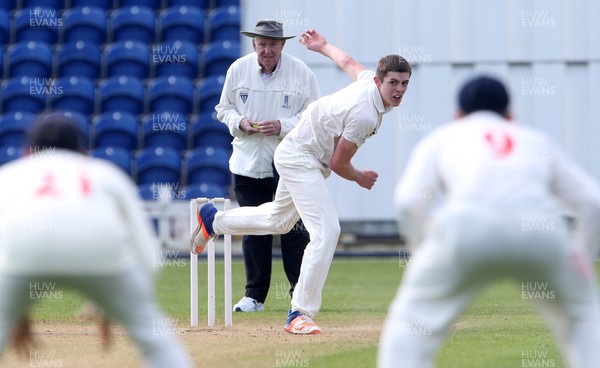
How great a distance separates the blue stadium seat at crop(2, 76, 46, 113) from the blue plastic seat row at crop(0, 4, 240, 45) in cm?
110

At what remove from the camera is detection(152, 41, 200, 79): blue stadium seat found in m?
18.4

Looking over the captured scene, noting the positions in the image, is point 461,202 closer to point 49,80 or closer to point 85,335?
point 85,335

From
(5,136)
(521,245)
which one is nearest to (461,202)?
(521,245)

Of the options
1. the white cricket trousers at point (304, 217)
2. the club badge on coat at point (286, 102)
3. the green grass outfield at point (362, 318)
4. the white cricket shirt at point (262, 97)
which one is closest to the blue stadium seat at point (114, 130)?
the green grass outfield at point (362, 318)

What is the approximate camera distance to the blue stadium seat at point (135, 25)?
62.3 ft

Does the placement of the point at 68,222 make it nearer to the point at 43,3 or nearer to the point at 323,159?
the point at 323,159

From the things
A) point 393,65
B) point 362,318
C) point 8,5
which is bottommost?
point 362,318

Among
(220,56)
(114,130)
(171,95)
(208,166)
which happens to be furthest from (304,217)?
(220,56)

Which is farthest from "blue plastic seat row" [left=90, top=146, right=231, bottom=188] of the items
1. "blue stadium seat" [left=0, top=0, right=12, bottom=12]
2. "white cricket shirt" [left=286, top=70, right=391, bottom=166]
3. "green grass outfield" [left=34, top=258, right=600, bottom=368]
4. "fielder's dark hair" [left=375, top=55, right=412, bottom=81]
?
"fielder's dark hair" [left=375, top=55, right=412, bottom=81]

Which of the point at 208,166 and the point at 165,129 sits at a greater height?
the point at 165,129

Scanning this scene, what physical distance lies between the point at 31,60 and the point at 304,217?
11560mm

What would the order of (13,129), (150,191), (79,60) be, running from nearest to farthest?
(150,191)
(13,129)
(79,60)

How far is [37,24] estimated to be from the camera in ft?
62.7

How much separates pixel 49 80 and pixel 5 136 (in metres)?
1.33
